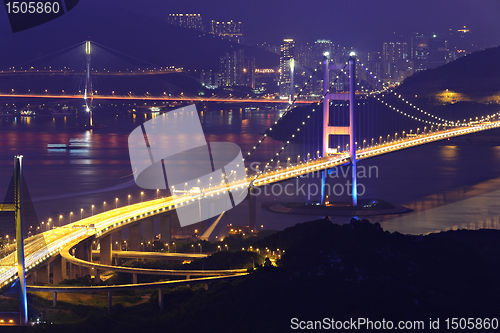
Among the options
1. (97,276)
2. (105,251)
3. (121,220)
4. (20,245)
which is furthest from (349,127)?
(20,245)

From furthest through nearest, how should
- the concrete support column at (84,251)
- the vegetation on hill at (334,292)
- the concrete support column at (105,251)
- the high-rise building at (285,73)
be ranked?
the high-rise building at (285,73)
the concrete support column at (105,251)
the concrete support column at (84,251)
the vegetation on hill at (334,292)

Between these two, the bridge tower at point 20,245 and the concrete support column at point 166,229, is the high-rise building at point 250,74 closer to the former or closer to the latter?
the concrete support column at point 166,229

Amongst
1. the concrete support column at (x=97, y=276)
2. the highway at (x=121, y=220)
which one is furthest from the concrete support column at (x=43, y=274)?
the concrete support column at (x=97, y=276)

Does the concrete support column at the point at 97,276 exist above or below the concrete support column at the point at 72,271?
below

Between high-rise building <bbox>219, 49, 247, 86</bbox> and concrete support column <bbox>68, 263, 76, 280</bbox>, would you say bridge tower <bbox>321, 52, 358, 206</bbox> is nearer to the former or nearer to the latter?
concrete support column <bbox>68, 263, 76, 280</bbox>

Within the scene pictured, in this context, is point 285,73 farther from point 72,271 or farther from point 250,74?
point 72,271

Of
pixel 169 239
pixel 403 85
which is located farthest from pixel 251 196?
Result: pixel 403 85

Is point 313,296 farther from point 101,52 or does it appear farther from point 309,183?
point 101,52

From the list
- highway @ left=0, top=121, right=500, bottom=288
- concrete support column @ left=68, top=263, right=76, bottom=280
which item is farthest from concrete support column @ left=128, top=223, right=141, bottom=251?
concrete support column @ left=68, top=263, right=76, bottom=280
